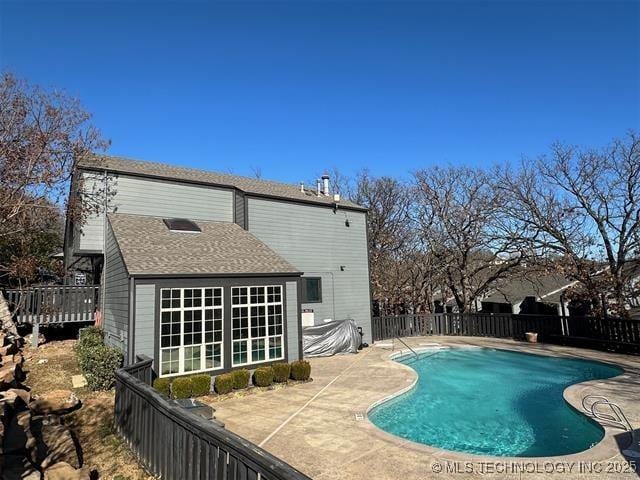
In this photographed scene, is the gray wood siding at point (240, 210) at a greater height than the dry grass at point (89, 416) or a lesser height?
greater

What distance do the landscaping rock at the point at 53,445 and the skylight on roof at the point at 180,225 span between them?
8219 millimetres

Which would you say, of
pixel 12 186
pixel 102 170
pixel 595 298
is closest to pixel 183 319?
pixel 102 170

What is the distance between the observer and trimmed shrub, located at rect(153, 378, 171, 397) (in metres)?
9.11

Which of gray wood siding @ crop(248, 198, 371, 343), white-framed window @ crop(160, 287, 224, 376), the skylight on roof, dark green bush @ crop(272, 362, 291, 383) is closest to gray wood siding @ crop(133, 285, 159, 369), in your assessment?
white-framed window @ crop(160, 287, 224, 376)

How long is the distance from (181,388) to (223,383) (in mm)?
1088

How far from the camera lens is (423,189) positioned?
92.5 feet

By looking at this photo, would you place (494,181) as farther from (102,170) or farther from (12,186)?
(12,186)

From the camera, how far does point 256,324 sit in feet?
38.3

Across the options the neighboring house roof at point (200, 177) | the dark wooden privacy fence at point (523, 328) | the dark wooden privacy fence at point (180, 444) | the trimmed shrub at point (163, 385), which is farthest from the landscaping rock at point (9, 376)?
the dark wooden privacy fence at point (523, 328)

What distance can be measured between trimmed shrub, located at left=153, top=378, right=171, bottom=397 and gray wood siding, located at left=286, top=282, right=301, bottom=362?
393 centimetres

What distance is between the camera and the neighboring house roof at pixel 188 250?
10.6 meters

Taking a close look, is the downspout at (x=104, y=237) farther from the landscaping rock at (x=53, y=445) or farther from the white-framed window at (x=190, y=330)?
the landscaping rock at (x=53, y=445)

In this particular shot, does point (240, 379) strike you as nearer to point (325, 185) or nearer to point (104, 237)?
point (104, 237)

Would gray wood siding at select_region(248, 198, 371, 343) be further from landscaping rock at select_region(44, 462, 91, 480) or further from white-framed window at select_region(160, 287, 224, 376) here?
landscaping rock at select_region(44, 462, 91, 480)
